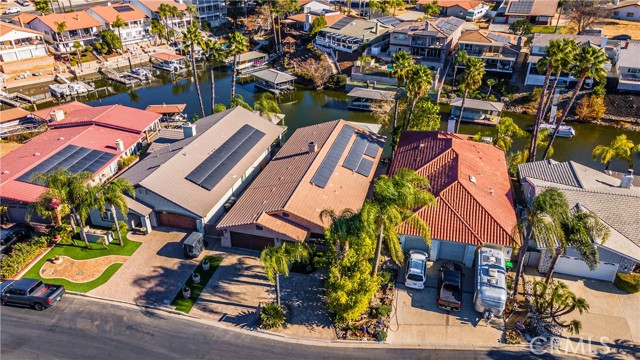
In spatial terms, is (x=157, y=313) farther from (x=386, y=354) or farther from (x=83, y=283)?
(x=386, y=354)

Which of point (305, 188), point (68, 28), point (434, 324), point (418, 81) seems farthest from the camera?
point (68, 28)

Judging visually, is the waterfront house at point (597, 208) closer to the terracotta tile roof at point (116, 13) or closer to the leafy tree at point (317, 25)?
the leafy tree at point (317, 25)

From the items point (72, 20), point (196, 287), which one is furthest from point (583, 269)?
point (72, 20)

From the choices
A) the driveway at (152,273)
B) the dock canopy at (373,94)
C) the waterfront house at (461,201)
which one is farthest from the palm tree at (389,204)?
the dock canopy at (373,94)

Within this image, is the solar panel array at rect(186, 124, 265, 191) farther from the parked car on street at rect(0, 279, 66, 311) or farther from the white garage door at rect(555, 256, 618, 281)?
the white garage door at rect(555, 256, 618, 281)

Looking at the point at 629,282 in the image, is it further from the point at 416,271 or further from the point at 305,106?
the point at 305,106

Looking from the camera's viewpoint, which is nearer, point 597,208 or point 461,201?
point 597,208
